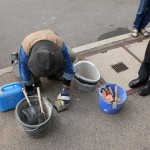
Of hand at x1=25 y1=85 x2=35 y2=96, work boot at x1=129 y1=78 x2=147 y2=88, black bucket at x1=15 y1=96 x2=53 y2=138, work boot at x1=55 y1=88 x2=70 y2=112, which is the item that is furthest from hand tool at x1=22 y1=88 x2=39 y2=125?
work boot at x1=129 y1=78 x2=147 y2=88

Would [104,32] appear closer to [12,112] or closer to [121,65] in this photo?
[121,65]

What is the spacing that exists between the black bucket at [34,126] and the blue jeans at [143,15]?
2211mm

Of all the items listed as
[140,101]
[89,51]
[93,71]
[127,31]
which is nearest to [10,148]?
[93,71]

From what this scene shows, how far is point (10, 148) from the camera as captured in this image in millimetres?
2445

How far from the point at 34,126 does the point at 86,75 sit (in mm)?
1101

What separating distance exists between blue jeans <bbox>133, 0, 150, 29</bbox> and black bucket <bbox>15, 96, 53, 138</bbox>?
2211 millimetres

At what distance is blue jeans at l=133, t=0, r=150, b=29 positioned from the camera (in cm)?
369

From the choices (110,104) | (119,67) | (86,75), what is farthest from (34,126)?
(119,67)

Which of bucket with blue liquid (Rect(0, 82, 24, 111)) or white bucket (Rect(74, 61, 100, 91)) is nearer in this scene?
bucket with blue liquid (Rect(0, 82, 24, 111))

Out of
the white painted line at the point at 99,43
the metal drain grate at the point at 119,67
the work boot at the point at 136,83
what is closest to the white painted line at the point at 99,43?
the white painted line at the point at 99,43

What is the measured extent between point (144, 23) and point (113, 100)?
1872 millimetres

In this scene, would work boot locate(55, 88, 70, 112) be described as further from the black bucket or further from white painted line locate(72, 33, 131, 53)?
white painted line locate(72, 33, 131, 53)

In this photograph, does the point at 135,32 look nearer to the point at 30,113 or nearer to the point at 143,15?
the point at 143,15

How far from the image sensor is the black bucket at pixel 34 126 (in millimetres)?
2342
